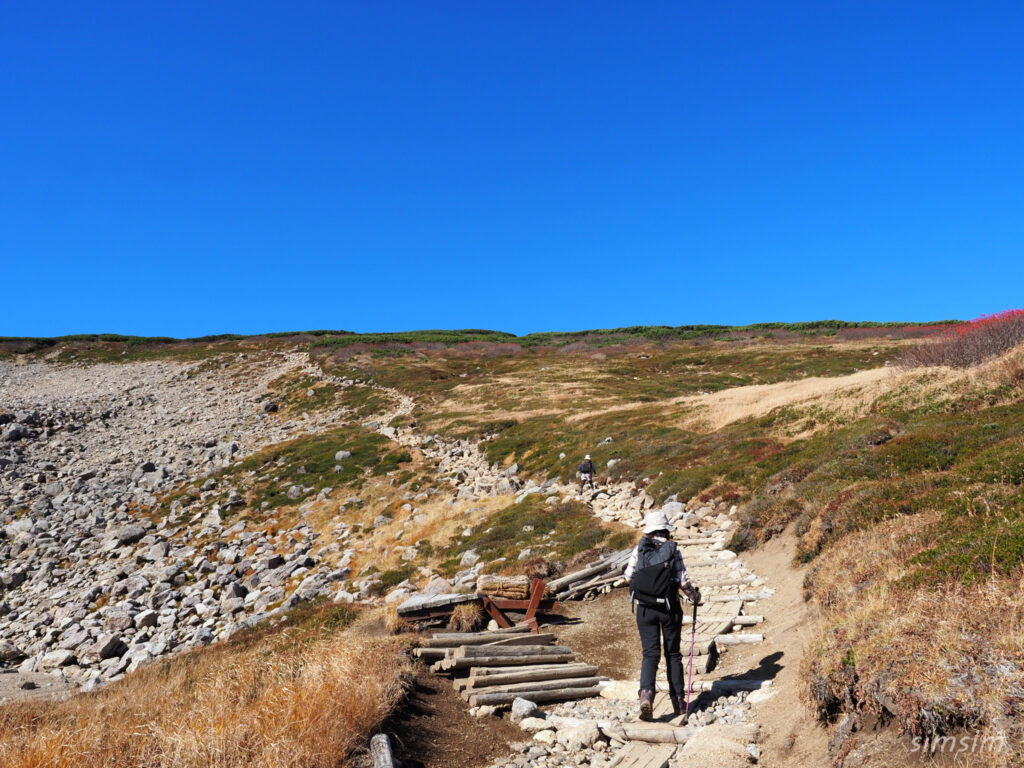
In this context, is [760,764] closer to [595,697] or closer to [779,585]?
[595,697]

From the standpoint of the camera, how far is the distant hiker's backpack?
852 cm

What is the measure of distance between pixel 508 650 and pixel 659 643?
134 inches

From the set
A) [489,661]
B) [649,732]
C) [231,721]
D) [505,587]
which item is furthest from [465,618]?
[231,721]

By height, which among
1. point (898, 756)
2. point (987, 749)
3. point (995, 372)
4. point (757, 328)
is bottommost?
point (898, 756)

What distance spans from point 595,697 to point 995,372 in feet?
74.6

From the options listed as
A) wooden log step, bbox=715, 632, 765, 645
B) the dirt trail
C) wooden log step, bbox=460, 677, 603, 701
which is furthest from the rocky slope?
the dirt trail

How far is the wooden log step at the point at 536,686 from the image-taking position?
9469 millimetres

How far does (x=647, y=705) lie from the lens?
817 cm

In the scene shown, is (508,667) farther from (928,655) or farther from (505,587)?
(928,655)

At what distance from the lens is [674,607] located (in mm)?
8617

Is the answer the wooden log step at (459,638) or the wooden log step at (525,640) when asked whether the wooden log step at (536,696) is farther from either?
the wooden log step at (459,638)

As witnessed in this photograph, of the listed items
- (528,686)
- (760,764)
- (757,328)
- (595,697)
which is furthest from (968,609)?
(757,328)

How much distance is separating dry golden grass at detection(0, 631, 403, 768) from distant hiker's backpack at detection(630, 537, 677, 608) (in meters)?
3.63

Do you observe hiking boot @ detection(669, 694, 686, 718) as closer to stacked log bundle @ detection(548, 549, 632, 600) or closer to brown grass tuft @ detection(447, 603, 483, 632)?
brown grass tuft @ detection(447, 603, 483, 632)
